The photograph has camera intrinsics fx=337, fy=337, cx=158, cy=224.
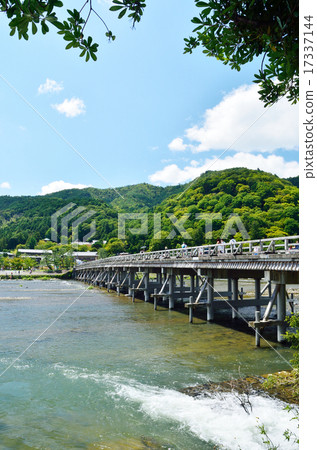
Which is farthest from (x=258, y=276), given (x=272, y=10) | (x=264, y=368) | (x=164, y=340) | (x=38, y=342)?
(x=272, y=10)

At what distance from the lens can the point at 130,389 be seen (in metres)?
9.66

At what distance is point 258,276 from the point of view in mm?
18859

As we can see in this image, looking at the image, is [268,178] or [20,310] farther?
[268,178]

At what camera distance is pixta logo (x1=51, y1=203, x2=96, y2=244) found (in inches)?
4325

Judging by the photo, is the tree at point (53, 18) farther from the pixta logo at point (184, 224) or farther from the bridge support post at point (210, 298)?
the pixta logo at point (184, 224)

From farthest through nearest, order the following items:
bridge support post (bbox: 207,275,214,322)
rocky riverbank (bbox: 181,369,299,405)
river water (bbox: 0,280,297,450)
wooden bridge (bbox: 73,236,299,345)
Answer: bridge support post (bbox: 207,275,214,322)
wooden bridge (bbox: 73,236,299,345)
rocky riverbank (bbox: 181,369,299,405)
river water (bbox: 0,280,297,450)

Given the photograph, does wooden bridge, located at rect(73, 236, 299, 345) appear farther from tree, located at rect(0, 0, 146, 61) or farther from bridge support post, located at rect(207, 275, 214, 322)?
tree, located at rect(0, 0, 146, 61)

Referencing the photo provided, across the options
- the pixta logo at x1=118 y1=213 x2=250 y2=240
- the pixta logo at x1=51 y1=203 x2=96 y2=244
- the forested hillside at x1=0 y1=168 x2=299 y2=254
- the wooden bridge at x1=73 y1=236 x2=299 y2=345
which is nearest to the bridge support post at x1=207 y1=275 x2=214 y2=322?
the wooden bridge at x1=73 y1=236 x2=299 y2=345

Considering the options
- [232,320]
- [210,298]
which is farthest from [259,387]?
[232,320]

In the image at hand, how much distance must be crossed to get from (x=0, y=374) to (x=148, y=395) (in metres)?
5.37

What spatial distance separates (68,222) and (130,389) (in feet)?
445

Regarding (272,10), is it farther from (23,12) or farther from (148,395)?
(148,395)

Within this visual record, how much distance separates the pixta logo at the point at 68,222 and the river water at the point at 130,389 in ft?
266

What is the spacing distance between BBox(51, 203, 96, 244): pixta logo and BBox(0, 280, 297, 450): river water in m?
81.2
